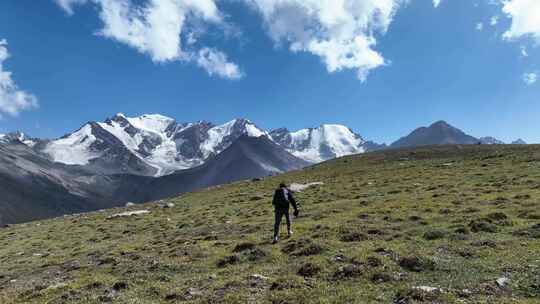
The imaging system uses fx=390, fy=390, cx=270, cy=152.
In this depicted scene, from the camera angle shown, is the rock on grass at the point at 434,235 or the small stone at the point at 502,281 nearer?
the small stone at the point at 502,281

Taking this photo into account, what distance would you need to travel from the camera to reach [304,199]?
1766 inches

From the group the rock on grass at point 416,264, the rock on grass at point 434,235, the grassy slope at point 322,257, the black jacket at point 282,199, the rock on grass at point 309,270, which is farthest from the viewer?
the black jacket at point 282,199

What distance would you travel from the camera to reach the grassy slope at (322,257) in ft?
46.5

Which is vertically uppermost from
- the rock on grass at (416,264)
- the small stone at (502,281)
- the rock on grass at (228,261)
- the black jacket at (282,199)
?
the black jacket at (282,199)

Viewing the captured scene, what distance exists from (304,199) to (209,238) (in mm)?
19156

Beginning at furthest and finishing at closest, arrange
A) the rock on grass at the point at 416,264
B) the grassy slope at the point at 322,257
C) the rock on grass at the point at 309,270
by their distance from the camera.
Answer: the rock on grass at the point at 309,270, the rock on grass at the point at 416,264, the grassy slope at the point at 322,257

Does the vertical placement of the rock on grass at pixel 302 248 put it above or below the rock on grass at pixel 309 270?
above

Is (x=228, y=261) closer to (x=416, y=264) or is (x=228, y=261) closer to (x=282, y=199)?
(x=282, y=199)

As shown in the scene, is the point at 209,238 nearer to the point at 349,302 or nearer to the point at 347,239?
the point at 347,239

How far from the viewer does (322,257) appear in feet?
61.5

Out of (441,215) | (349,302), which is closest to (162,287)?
(349,302)

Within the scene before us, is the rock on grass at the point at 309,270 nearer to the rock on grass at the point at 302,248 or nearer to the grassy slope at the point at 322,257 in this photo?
the grassy slope at the point at 322,257

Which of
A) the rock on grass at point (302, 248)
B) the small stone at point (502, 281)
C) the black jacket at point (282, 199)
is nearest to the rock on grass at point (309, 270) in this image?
the rock on grass at point (302, 248)

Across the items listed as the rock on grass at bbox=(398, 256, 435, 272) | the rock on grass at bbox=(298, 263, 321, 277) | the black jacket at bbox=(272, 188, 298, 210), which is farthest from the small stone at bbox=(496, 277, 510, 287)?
the black jacket at bbox=(272, 188, 298, 210)
